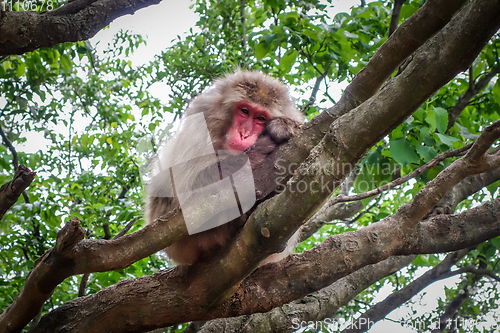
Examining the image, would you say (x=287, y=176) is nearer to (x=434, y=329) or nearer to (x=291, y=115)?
(x=291, y=115)

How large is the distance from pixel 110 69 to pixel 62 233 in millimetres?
5163

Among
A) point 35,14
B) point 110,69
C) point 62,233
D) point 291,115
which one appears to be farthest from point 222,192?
point 110,69

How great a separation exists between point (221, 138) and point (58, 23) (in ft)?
4.61

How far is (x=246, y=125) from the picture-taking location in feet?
8.35

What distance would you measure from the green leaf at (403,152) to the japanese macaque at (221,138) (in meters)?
0.69

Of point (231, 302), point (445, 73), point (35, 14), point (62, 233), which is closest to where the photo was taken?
point (445, 73)

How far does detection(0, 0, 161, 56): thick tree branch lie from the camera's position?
268cm

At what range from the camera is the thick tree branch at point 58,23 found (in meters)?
2.68

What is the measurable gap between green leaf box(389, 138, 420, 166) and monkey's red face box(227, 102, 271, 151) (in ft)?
3.06

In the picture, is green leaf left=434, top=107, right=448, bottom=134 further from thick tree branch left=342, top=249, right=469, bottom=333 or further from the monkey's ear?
thick tree branch left=342, top=249, right=469, bottom=333

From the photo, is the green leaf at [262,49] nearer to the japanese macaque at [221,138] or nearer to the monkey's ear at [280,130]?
the japanese macaque at [221,138]

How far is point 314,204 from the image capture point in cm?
172

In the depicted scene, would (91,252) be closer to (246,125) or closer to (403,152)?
(246,125)

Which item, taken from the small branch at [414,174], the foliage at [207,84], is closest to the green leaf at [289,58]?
the foliage at [207,84]
